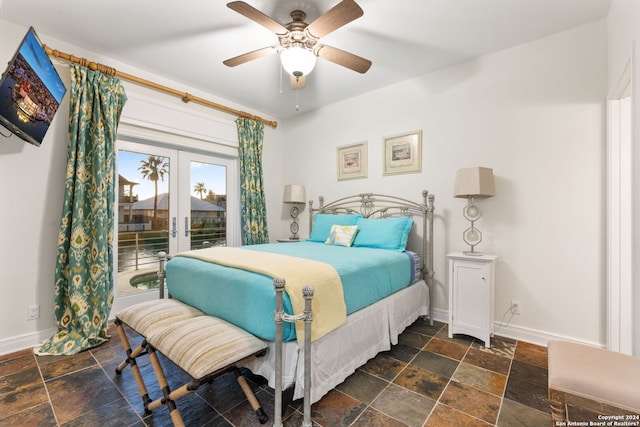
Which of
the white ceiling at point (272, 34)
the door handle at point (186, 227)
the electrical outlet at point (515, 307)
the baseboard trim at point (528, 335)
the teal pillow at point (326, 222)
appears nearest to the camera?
the white ceiling at point (272, 34)

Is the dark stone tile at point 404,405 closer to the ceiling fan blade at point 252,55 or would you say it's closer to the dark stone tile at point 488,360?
the dark stone tile at point 488,360

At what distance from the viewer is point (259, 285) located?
1651 millimetres

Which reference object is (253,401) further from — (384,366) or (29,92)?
(29,92)

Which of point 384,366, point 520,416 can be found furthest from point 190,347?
point 520,416

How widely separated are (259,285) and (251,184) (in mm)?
2720

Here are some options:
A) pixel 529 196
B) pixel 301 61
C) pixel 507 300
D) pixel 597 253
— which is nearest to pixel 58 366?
pixel 301 61

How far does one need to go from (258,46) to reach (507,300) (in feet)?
11.3

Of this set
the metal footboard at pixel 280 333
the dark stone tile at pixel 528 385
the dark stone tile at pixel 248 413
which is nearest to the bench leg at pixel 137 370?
the dark stone tile at pixel 248 413

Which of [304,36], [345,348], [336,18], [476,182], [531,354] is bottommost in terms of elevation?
[531,354]

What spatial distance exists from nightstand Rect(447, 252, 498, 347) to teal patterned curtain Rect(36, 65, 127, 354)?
3.29 metres

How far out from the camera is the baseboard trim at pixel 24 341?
2.34m

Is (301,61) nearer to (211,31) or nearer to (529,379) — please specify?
(211,31)

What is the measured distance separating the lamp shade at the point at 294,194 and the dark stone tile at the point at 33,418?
10.3ft

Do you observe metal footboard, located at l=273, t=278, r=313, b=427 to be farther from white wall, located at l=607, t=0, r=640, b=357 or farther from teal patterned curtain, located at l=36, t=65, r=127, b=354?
teal patterned curtain, located at l=36, t=65, r=127, b=354
